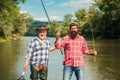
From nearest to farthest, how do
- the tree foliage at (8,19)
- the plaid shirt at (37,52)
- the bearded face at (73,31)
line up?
the plaid shirt at (37,52) → the bearded face at (73,31) → the tree foliage at (8,19)

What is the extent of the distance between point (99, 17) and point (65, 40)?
4062 inches

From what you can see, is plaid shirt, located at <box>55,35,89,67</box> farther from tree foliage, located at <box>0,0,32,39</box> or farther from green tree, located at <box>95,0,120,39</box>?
green tree, located at <box>95,0,120,39</box>

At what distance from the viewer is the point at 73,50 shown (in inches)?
398

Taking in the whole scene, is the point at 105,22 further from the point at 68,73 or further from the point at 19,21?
the point at 68,73

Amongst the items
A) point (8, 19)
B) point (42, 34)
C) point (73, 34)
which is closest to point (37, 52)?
point (42, 34)

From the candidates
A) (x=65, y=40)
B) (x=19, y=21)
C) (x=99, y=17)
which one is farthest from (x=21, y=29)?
(x=65, y=40)

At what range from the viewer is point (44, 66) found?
10109 mm

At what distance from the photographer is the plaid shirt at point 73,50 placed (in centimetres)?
1009

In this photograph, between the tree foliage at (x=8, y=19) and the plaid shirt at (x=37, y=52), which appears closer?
the plaid shirt at (x=37, y=52)

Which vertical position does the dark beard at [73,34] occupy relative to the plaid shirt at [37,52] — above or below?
above

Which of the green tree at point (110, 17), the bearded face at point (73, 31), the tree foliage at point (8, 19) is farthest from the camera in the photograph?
the green tree at point (110, 17)

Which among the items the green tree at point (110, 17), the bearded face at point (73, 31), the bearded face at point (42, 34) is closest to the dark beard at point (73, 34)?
the bearded face at point (73, 31)

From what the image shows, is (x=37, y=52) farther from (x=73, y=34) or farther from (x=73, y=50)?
(x=73, y=34)

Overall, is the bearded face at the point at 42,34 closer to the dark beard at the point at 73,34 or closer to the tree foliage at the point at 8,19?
the dark beard at the point at 73,34
